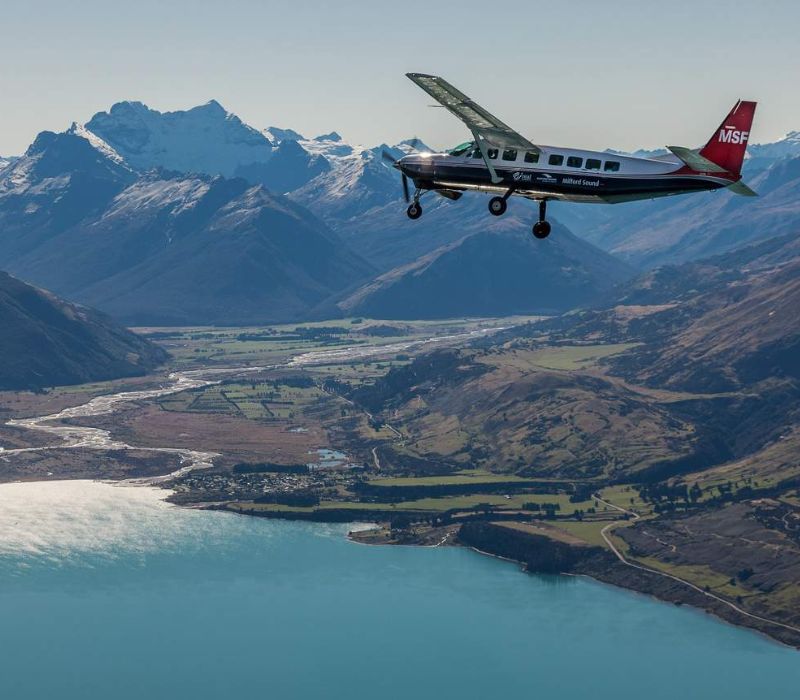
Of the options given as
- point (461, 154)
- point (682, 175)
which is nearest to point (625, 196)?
point (682, 175)

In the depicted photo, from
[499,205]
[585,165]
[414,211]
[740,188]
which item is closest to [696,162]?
[740,188]

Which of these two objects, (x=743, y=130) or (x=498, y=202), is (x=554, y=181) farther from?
(x=743, y=130)

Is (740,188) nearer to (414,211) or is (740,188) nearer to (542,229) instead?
(542,229)

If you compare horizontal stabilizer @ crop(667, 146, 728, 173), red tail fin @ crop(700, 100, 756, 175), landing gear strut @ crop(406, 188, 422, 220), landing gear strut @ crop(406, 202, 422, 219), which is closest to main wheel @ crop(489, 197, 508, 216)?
landing gear strut @ crop(406, 188, 422, 220)

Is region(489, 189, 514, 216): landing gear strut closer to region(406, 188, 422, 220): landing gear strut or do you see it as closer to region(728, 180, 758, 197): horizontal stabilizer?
region(406, 188, 422, 220): landing gear strut

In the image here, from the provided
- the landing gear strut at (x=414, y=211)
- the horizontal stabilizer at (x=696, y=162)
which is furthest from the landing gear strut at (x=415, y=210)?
the horizontal stabilizer at (x=696, y=162)

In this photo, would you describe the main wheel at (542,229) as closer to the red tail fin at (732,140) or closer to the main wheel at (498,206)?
the main wheel at (498,206)

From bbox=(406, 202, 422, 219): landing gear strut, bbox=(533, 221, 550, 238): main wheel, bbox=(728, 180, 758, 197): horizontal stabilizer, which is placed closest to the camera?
bbox=(728, 180, 758, 197): horizontal stabilizer
